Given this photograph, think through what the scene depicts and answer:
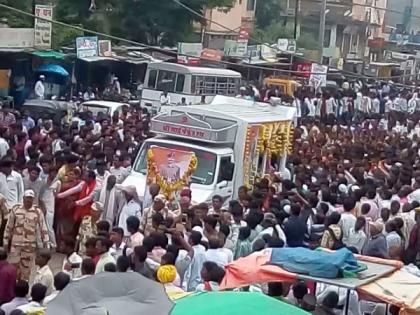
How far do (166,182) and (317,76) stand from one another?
57.7 ft

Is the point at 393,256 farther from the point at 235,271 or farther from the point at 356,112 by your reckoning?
the point at 356,112

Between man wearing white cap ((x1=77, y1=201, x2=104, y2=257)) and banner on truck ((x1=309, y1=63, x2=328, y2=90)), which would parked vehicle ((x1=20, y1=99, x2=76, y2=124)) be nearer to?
banner on truck ((x1=309, y1=63, x2=328, y2=90))

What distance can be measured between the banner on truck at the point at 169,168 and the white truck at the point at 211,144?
223 millimetres

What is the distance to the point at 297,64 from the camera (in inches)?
1500

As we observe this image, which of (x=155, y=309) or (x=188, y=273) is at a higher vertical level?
(x=155, y=309)

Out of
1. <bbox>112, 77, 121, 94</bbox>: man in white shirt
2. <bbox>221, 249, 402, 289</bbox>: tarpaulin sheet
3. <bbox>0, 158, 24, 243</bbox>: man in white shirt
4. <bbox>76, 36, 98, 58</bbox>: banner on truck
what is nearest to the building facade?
<bbox>112, 77, 121, 94</bbox>: man in white shirt

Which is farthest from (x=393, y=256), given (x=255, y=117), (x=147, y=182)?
(x=255, y=117)

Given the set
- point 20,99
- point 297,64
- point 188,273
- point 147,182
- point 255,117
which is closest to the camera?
point 188,273

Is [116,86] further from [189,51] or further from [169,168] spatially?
[169,168]

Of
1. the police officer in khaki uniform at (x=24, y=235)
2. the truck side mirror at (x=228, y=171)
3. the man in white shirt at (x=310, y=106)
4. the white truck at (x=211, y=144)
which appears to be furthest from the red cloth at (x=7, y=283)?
the man in white shirt at (x=310, y=106)

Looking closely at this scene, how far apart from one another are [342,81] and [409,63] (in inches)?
422

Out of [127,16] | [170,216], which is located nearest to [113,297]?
[170,216]

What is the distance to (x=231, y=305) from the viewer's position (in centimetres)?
654

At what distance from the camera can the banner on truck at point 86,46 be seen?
85.3 feet
